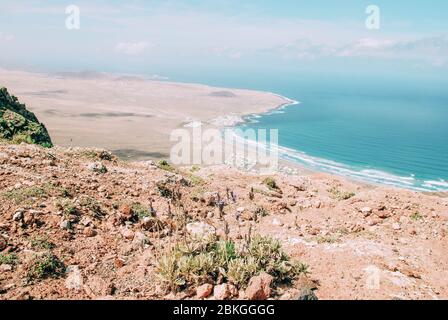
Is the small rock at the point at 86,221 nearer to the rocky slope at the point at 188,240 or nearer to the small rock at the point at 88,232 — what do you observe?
the rocky slope at the point at 188,240

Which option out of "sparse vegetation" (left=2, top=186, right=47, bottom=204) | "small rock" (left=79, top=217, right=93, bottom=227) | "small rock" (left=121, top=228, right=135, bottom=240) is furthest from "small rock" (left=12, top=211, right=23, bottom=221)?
"small rock" (left=121, top=228, right=135, bottom=240)

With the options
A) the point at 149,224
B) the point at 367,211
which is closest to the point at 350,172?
the point at 367,211

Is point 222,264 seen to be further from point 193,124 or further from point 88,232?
point 193,124

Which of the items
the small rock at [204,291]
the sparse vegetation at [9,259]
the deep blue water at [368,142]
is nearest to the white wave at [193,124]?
the deep blue water at [368,142]

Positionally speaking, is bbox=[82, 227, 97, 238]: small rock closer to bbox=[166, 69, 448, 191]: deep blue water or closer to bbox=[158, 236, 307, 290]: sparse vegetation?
bbox=[158, 236, 307, 290]: sparse vegetation

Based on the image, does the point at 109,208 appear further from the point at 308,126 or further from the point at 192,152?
the point at 308,126

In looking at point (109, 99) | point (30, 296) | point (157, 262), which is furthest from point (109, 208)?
point (109, 99)
